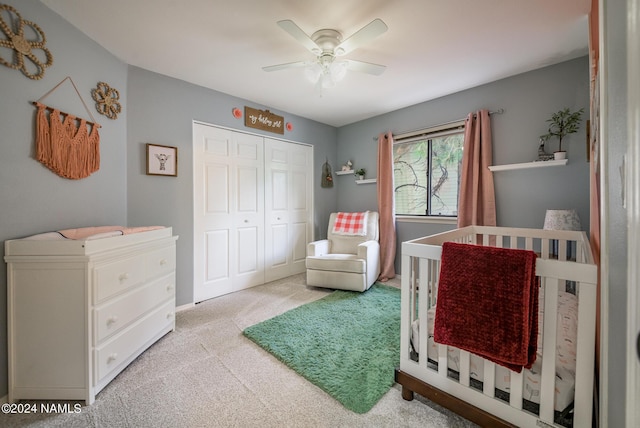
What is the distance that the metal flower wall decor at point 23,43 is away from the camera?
1.44m

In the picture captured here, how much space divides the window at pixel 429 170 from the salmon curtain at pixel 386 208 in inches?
7.2

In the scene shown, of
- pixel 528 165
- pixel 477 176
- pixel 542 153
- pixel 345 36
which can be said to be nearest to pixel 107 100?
pixel 345 36

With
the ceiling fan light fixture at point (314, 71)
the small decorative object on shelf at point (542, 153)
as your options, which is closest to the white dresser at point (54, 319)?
the ceiling fan light fixture at point (314, 71)

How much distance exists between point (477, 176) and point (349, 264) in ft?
5.57

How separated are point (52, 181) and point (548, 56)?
13.1ft

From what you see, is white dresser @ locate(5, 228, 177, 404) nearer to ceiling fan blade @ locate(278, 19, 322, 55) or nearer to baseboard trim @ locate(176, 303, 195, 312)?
baseboard trim @ locate(176, 303, 195, 312)

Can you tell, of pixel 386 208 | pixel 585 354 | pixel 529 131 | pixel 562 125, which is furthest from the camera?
pixel 386 208

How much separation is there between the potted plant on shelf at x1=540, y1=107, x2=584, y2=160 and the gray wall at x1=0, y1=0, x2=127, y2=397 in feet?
12.8

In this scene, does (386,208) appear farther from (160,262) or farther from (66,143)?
(66,143)

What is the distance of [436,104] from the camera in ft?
10.4

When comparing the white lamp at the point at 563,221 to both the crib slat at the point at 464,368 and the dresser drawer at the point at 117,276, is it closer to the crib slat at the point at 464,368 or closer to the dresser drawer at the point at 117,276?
the crib slat at the point at 464,368

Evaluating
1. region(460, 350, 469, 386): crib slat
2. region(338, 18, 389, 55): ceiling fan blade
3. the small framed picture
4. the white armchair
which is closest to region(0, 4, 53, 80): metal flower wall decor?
the small framed picture

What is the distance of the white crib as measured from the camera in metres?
0.96

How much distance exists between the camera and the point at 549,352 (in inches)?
39.9
